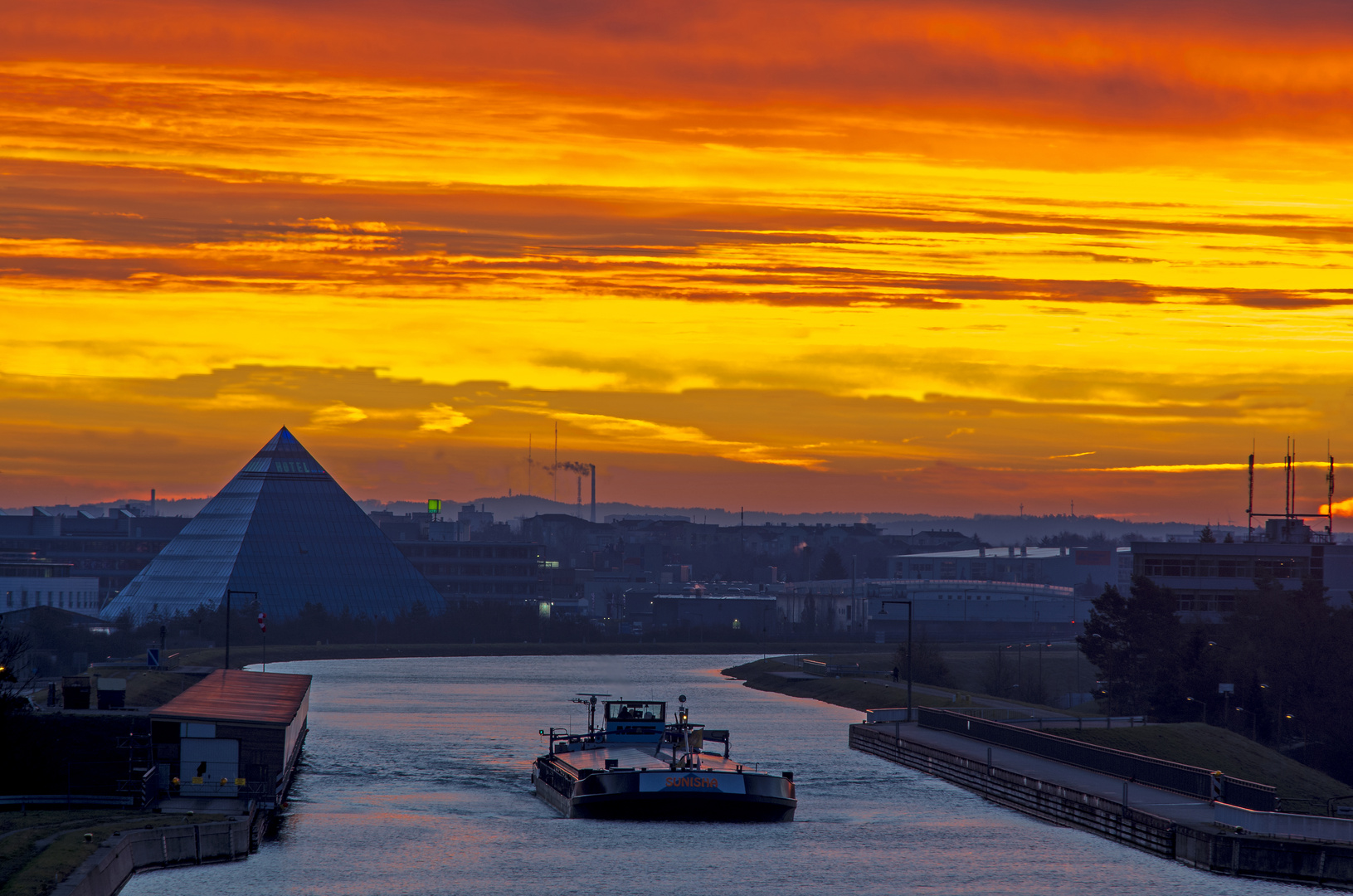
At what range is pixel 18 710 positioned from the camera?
55.8 meters

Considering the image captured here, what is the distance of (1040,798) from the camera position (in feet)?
198

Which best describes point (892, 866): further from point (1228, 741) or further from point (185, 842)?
point (1228, 741)

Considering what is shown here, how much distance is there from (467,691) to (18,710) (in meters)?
71.7

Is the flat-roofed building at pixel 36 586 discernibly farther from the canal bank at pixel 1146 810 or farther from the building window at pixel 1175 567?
the canal bank at pixel 1146 810

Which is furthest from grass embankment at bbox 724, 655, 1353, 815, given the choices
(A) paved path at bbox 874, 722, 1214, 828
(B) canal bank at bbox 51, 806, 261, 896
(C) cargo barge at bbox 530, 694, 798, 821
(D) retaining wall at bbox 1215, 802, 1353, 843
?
(B) canal bank at bbox 51, 806, 261, 896

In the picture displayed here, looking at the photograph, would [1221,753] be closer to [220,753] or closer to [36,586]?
[220,753]

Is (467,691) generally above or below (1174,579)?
below

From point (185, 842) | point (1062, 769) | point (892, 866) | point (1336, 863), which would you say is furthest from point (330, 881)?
point (1062, 769)

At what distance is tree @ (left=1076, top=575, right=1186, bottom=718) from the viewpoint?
106 m

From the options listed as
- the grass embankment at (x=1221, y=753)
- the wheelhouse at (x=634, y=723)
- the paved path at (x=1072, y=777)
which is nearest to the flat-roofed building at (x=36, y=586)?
the wheelhouse at (x=634, y=723)

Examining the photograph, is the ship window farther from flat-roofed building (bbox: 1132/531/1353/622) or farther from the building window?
the building window

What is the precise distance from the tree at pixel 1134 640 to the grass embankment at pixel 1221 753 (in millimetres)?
19461

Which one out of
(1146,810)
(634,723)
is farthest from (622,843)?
(634,723)

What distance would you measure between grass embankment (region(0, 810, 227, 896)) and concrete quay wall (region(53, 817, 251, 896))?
372mm
